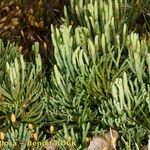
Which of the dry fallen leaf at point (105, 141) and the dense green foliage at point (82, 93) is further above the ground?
the dense green foliage at point (82, 93)

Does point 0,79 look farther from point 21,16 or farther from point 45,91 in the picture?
point 21,16

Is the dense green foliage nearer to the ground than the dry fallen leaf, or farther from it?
farther from it

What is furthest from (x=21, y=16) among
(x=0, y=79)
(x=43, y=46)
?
(x=0, y=79)

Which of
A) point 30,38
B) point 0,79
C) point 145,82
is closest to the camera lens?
point 145,82

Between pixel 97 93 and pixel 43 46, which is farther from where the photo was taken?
pixel 43 46

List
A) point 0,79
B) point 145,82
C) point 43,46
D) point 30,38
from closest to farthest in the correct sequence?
1. point 145,82
2. point 0,79
3. point 43,46
4. point 30,38

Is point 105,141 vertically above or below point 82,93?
below

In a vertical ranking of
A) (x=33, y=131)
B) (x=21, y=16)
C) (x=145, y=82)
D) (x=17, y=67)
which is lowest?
(x=33, y=131)

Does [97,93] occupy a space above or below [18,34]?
below

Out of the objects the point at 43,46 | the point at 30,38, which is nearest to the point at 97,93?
the point at 43,46
